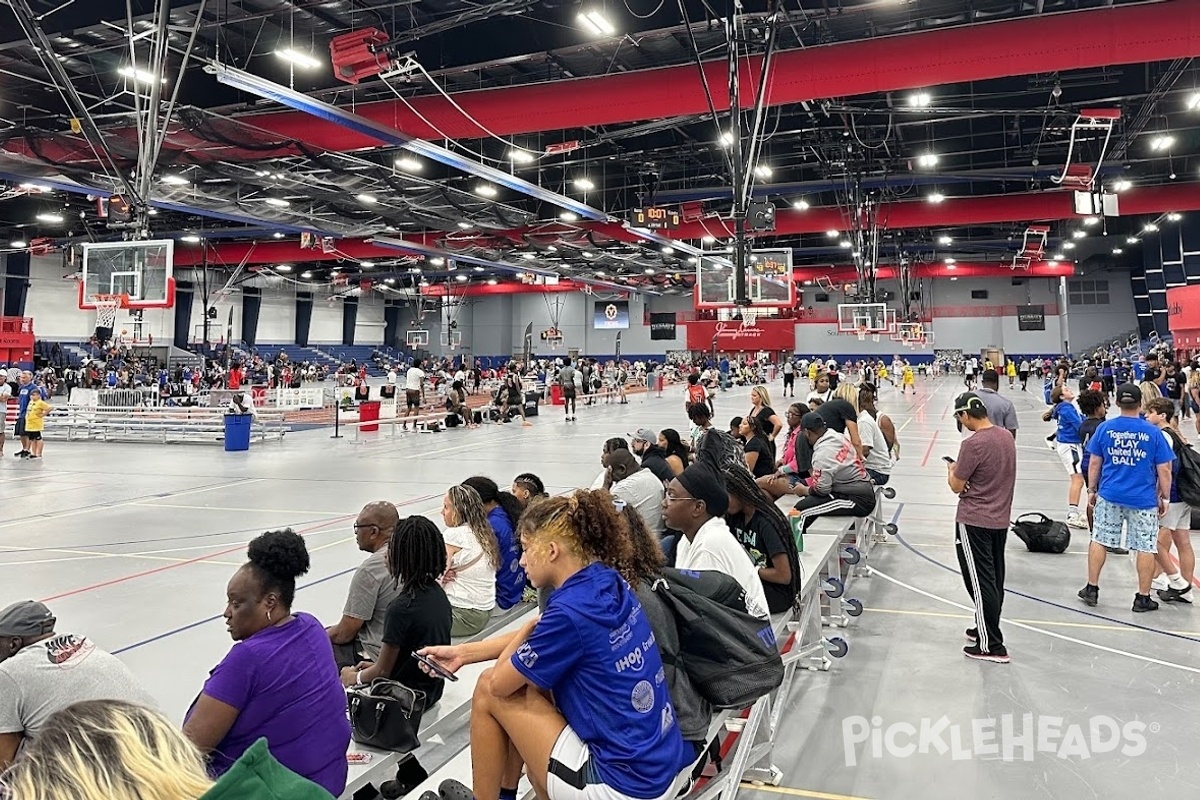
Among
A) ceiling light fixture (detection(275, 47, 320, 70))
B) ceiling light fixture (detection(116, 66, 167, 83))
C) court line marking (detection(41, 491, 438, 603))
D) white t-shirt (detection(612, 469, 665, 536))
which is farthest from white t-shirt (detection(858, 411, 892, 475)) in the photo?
ceiling light fixture (detection(116, 66, 167, 83))

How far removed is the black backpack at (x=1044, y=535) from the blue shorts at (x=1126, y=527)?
1934 millimetres

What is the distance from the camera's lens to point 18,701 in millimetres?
2354

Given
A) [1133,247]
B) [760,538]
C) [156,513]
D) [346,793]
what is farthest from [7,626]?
[1133,247]

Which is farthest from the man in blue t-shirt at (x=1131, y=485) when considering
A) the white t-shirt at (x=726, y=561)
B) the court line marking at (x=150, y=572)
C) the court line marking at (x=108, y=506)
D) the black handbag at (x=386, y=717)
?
the court line marking at (x=108, y=506)

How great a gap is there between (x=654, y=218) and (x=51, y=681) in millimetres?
19992

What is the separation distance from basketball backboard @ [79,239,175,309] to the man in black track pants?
11.5 metres

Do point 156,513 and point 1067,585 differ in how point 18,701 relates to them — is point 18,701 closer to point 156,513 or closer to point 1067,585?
point 1067,585

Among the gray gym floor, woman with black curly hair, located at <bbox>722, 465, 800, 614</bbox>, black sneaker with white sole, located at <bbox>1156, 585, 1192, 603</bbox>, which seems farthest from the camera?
black sneaker with white sole, located at <bbox>1156, 585, 1192, 603</bbox>

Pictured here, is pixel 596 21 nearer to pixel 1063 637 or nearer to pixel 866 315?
pixel 1063 637

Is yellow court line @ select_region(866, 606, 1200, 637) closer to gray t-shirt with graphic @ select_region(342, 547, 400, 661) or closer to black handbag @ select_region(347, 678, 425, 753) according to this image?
gray t-shirt with graphic @ select_region(342, 547, 400, 661)

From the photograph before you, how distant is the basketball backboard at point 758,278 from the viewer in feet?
56.2

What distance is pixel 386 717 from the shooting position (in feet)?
9.66

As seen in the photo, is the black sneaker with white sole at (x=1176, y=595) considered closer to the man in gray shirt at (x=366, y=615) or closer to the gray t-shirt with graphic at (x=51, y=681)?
the man in gray shirt at (x=366, y=615)

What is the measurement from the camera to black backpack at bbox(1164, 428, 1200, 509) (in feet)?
19.8
